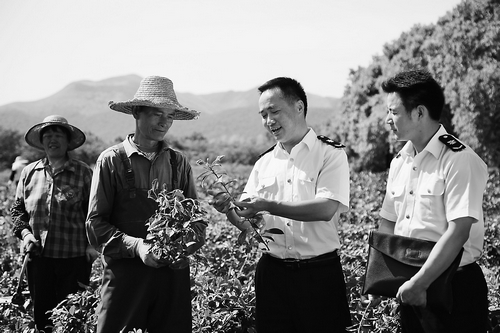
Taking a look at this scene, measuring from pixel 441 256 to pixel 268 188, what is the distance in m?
1.04

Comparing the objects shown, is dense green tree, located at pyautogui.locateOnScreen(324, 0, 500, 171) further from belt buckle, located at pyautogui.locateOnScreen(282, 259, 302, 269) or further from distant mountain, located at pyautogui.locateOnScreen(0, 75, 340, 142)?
distant mountain, located at pyautogui.locateOnScreen(0, 75, 340, 142)

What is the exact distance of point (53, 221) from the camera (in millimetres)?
3861

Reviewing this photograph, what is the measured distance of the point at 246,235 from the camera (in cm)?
254

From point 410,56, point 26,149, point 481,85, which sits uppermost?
point 410,56

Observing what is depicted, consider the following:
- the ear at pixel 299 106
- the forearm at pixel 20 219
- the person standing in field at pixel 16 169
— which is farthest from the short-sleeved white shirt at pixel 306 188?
the person standing in field at pixel 16 169

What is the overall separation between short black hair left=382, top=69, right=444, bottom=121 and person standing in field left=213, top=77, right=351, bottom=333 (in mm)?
551

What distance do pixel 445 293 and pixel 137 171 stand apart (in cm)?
159

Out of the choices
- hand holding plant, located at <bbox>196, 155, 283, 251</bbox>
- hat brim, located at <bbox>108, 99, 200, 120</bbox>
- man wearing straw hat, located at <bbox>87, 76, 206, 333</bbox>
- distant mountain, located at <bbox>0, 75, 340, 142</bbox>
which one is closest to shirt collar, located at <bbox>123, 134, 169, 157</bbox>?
man wearing straw hat, located at <bbox>87, 76, 206, 333</bbox>

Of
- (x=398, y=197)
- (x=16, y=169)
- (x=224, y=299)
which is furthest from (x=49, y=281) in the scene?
(x=16, y=169)

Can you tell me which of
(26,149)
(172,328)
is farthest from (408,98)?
(26,149)

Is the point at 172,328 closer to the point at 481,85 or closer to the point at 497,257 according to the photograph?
the point at 497,257

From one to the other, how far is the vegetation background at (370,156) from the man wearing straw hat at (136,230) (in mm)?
499

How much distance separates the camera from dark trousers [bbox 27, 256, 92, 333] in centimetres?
380

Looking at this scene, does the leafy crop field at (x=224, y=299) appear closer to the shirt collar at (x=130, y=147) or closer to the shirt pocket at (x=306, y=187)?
the shirt pocket at (x=306, y=187)
